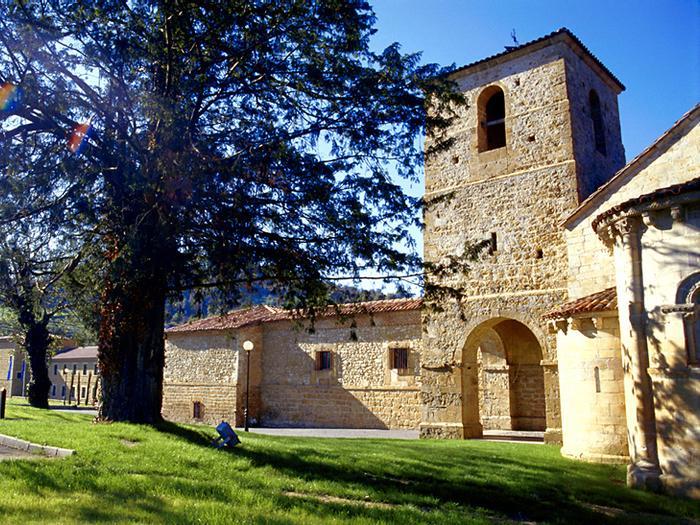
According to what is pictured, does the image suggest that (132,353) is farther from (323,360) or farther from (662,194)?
(323,360)

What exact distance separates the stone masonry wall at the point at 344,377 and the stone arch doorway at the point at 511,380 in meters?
2.61

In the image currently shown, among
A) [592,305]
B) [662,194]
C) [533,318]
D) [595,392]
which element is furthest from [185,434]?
[533,318]

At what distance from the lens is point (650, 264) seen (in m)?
9.59

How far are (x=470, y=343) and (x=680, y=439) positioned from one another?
911 cm

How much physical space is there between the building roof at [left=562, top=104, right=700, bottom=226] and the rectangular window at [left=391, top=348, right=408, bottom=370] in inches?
363

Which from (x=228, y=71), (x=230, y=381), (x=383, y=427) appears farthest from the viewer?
(x=230, y=381)

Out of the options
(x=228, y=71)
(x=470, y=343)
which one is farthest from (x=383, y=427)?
(x=228, y=71)

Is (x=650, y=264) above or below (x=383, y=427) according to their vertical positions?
above

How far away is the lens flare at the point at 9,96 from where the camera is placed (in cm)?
948

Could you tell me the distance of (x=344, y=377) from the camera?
2405 centimetres

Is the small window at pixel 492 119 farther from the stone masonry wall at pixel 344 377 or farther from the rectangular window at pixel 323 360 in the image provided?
the rectangular window at pixel 323 360

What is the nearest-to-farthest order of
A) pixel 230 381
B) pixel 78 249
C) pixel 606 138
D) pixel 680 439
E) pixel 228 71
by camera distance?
pixel 680 439, pixel 228 71, pixel 78 249, pixel 606 138, pixel 230 381

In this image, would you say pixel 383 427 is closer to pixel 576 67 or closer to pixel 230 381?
pixel 230 381

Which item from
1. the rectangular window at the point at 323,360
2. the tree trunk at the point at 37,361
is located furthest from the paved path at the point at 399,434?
the tree trunk at the point at 37,361
